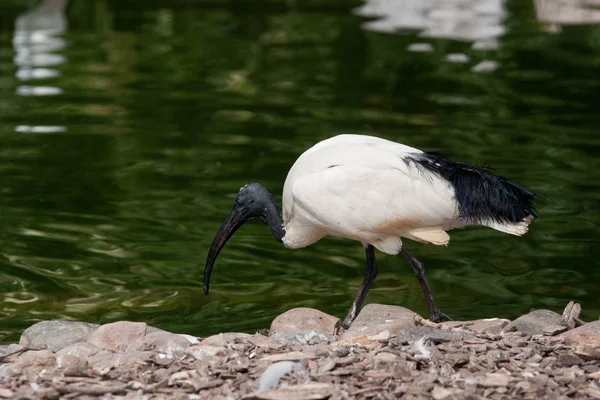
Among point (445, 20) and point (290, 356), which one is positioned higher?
point (290, 356)

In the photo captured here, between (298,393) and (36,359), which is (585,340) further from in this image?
(36,359)

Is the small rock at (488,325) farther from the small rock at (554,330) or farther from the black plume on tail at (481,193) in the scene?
the black plume on tail at (481,193)

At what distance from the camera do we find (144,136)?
13484 millimetres

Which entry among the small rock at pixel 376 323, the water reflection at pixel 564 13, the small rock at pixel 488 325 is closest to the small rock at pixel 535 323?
the small rock at pixel 488 325

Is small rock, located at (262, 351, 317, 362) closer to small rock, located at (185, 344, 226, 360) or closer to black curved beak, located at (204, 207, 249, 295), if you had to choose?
small rock, located at (185, 344, 226, 360)

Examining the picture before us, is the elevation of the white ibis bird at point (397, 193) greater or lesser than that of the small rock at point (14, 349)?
greater

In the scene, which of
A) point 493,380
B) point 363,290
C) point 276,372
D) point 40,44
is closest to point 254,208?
point 363,290

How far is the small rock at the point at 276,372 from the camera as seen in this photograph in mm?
5484

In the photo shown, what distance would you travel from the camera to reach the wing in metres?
7.06

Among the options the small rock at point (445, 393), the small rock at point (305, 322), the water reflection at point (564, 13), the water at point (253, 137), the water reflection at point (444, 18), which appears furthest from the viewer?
the water reflection at point (564, 13)

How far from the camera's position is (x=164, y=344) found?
6.38 m

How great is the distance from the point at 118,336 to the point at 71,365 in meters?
0.98

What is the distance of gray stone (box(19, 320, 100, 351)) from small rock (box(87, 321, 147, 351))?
0.15 m

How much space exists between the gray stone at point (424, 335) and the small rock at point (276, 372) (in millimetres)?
696
